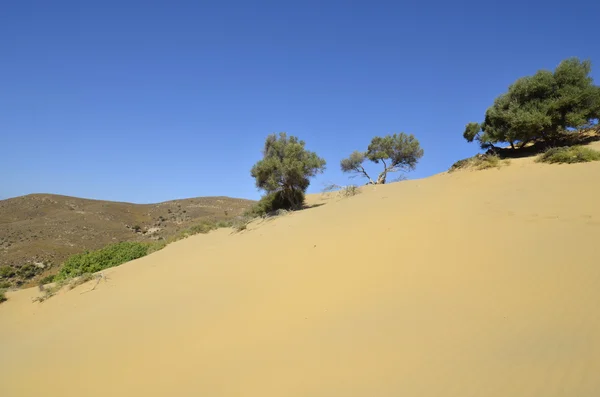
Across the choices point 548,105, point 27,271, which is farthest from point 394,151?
point 27,271

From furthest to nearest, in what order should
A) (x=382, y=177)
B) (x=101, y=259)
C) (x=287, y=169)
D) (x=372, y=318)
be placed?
(x=382, y=177)
(x=287, y=169)
(x=101, y=259)
(x=372, y=318)

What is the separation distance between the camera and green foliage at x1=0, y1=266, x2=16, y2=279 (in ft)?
56.6

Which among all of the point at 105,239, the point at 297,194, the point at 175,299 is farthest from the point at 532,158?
the point at 105,239

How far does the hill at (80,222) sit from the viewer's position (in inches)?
886

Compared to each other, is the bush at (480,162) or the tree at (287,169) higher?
the tree at (287,169)

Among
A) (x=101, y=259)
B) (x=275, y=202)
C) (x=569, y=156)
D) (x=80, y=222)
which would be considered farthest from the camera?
(x=80, y=222)

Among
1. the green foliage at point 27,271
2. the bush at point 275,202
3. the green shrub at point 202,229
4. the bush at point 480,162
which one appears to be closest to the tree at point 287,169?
the bush at point 275,202

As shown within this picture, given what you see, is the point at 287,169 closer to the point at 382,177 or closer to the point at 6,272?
the point at 382,177

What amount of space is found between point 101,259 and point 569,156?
16922mm

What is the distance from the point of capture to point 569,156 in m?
8.82

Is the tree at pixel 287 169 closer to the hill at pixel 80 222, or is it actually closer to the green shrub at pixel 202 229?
the green shrub at pixel 202 229

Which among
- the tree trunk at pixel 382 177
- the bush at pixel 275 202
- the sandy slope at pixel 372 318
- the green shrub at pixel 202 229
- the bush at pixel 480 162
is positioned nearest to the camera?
Answer: the sandy slope at pixel 372 318

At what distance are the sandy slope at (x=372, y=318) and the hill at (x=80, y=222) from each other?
17282mm

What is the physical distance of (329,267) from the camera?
5.40 meters
